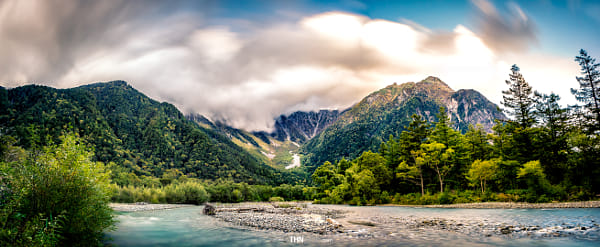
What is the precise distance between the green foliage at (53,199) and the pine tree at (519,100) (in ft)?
216

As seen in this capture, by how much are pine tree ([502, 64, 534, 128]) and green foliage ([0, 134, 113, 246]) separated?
65887 millimetres

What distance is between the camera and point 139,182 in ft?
432

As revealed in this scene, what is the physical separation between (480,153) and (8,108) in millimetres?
246248

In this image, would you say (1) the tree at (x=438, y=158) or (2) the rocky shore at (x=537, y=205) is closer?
(2) the rocky shore at (x=537, y=205)

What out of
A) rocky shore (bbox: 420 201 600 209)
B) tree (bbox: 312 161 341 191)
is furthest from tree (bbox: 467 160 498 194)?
tree (bbox: 312 161 341 191)

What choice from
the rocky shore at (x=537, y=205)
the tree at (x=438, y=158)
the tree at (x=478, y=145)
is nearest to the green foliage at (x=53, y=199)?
the rocky shore at (x=537, y=205)

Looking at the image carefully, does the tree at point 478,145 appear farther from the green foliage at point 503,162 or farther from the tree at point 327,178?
the tree at point 327,178

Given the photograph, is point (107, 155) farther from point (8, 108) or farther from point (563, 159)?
point (563, 159)

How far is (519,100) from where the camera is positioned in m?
55.7

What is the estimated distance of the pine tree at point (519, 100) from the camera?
53625mm

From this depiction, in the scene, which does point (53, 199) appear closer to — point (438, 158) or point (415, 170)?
point (415, 170)

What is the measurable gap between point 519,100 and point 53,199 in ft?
230

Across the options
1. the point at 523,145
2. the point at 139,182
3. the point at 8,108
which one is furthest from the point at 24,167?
the point at 8,108

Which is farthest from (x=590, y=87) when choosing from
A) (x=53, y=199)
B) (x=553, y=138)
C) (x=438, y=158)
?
(x=53, y=199)
